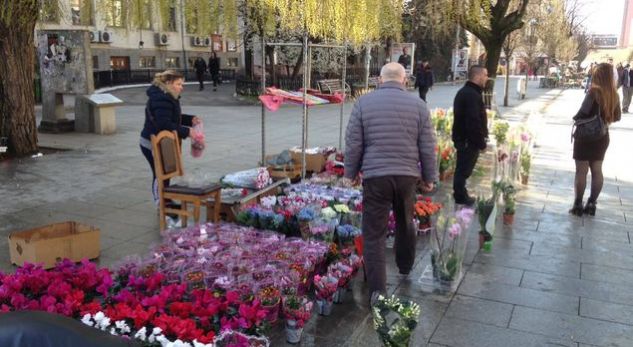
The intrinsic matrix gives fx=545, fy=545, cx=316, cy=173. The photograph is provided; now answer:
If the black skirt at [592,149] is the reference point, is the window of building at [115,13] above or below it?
above

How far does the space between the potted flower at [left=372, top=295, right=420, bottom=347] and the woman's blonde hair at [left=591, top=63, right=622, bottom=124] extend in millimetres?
4374

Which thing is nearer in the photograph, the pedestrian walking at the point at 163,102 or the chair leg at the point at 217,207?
the chair leg at the point at 217,207

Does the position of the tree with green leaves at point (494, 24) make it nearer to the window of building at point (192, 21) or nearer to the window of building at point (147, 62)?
the window of building at point (192, 21)

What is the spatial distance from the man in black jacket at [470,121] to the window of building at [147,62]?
28.9 meters

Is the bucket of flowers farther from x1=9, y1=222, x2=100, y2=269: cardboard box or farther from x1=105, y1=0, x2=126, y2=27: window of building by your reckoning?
x1=105, y1=0, x2=126, y2=27: window of building

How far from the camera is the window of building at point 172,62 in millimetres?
34009

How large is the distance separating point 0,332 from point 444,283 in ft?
11.8

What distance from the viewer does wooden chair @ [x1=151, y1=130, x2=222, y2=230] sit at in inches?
215

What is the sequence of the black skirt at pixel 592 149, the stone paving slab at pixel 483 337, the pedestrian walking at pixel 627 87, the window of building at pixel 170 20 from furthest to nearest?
the pedestrian walking at pixel 627 87 < the black skirt at pixel 592 149 < the stone paving slab at pixel 483 337 < the window of building at pixel 170 20

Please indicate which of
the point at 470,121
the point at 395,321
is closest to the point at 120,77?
the point at 470,121

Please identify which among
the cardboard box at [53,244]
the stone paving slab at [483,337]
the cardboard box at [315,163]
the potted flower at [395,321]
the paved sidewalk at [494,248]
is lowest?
the stone paving slab at [483,337]

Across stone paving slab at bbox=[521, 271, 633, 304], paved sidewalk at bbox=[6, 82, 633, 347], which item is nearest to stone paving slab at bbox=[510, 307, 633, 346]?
paved sidewalk at bbox=[6, 82, 633, 347]

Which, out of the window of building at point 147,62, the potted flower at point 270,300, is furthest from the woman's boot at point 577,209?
the window of building at point 147,62

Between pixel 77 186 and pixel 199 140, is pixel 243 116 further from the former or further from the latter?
pixel 199 140
